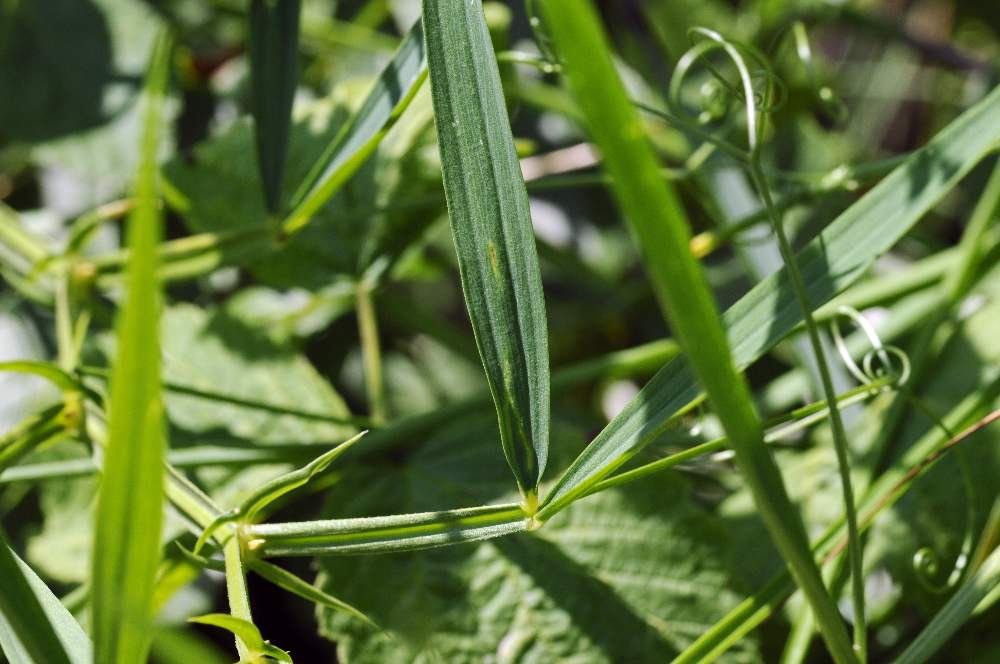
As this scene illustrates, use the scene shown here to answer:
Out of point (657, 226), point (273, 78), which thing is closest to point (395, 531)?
point (657, 226)

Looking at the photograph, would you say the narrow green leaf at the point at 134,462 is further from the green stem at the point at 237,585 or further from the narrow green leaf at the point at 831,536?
the narrow green leaf at the point at 831,536

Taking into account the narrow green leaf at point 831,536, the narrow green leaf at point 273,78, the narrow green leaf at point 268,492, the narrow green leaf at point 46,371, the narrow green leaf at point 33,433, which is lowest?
the narrow green leaf at point 831,536

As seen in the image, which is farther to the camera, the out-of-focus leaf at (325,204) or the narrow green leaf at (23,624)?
the out-of-focus leaf at (325,204)

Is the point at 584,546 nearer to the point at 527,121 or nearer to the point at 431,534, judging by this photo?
the point at 431,534

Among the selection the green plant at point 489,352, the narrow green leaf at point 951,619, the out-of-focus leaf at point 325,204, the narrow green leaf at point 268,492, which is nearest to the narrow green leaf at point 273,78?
the green plant at point 489,352

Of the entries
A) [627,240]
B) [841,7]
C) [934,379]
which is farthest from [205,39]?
[934,379]

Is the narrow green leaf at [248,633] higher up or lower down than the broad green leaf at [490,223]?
lower down

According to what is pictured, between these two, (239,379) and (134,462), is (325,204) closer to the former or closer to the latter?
(239,379)

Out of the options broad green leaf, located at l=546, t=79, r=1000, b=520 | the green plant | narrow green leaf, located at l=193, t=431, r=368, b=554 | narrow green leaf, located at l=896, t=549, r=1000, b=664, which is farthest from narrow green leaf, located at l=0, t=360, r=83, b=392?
Answer: narrow green leaf, located at l=896, t=549, r=1000, b=664
